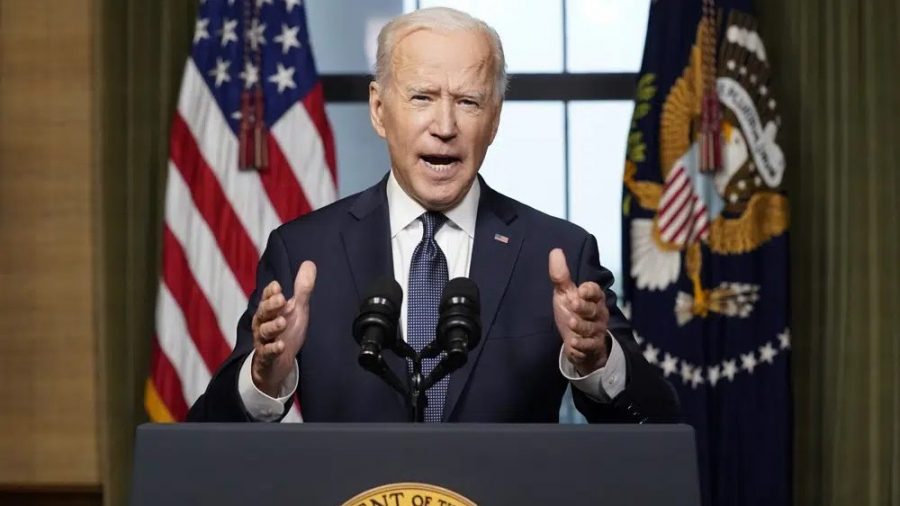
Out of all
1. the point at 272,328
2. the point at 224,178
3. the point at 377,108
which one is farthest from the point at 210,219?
the point at 272,328

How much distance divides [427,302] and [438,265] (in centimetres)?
9

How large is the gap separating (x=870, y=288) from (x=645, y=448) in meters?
3.25

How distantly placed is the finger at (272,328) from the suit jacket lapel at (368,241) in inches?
18.9

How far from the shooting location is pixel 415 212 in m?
2.37

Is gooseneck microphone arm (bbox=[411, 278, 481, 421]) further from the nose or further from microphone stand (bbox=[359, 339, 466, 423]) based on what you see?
the nose

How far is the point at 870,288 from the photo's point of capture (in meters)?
4.51

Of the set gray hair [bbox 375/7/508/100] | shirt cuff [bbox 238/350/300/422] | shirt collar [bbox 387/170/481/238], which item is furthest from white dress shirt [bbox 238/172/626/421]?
shirt cuff [bbox 238/350/300/422]

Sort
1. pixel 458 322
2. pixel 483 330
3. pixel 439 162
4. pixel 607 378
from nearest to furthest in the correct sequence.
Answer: pixel 458 322 → pixel 607 378 → pixel 483 330 → pixel 439 162

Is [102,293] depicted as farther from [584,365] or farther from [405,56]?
[584,365]

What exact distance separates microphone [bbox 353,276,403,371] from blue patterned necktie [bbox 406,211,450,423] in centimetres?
49

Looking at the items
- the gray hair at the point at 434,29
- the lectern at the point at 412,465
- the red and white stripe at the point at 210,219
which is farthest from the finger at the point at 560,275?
the red and white stripe at the point at 210,219

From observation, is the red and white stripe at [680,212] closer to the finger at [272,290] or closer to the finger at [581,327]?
the finger at [581,327]

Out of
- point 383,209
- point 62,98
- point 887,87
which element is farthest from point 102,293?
point 887,87

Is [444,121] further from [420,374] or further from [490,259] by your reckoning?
[420,374]
